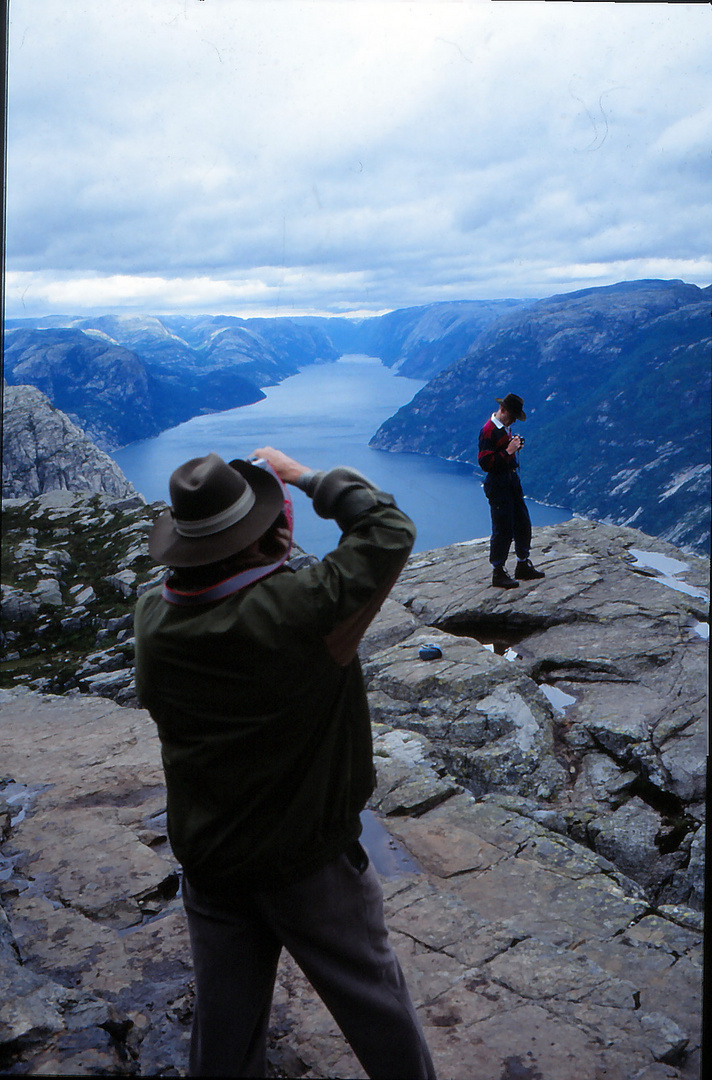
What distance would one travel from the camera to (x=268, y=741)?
6.93 feet

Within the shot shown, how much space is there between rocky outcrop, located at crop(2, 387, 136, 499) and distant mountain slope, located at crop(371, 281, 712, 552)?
1753cm

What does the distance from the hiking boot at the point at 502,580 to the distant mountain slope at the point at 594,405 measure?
1.72m

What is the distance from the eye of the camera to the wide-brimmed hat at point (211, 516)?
2.13 meters

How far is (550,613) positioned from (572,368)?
8396 mm

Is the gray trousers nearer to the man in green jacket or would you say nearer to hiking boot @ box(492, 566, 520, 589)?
the man in green jacket

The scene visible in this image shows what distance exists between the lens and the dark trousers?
358 inches

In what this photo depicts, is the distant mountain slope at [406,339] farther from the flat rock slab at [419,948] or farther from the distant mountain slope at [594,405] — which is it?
the flat rock slab at [419,948]

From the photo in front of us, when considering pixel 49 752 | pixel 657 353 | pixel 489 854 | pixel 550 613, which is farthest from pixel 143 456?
pixel 657 353

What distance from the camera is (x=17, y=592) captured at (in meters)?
12.5

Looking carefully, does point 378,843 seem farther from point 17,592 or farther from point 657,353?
point 657,353

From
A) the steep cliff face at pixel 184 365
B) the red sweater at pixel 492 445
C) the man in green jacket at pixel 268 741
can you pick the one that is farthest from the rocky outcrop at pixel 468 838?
the steep cliff face at pixel 184 365

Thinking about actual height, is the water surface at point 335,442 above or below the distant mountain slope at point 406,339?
below

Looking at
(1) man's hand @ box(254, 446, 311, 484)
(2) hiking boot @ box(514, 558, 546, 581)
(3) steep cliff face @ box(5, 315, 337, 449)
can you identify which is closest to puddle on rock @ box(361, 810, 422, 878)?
(1) man's hand @ box(254, 446, 311, 484)

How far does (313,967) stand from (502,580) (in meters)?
8.17
